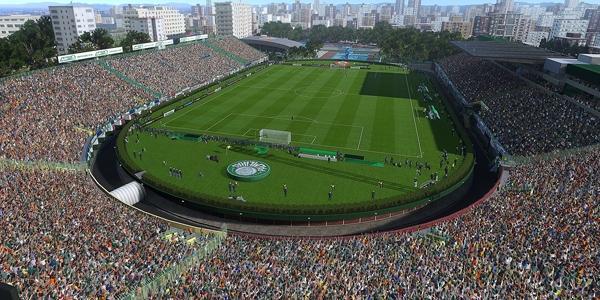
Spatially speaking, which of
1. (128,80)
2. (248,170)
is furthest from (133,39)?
(248,170)

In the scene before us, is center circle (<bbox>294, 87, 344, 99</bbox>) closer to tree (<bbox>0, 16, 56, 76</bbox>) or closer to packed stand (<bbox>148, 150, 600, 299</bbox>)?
tree (<bbox>0, 16, 56, 76</bbox>)

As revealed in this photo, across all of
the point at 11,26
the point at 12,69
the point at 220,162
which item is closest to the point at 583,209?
the point at 220,162

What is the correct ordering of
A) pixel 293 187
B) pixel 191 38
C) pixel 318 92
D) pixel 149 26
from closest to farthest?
1. pixel 293 187
2. pixel 318 92
3. pixel 191 38
4. pixel 149 26

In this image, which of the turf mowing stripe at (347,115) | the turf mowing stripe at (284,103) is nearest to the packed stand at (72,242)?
the turf mowing stripe at (347,115)

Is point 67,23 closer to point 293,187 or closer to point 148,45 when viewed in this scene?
point 148,45

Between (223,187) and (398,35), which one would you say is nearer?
(223,187)

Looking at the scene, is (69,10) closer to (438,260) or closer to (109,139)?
(109,139)
